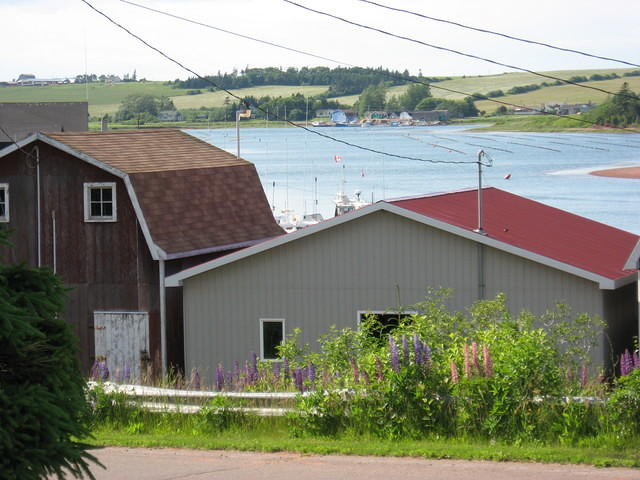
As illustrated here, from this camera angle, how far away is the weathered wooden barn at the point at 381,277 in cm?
2003

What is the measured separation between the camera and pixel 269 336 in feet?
72.4

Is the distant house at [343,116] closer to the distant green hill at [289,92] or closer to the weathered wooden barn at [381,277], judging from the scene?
the distant green hill at [289,92]

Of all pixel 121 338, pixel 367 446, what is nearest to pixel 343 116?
pixel 121 338

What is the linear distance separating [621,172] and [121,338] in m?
89.5

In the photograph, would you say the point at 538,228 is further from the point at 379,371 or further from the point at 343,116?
the point at 343,116

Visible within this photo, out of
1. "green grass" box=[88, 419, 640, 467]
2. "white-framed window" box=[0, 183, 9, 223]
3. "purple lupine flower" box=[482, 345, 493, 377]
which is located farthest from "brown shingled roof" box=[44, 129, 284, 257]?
"purple lupine flower" box=[482, 345, 493, 377]

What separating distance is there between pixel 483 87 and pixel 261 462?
4407 inches

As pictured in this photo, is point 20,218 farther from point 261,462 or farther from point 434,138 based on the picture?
point 434,138

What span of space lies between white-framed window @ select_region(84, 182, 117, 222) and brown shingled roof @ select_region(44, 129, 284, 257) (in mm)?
527

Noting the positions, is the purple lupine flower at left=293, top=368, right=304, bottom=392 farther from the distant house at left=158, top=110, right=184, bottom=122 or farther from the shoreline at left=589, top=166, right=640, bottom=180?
the distant house at left=158, top=110, right=184, bottom=122

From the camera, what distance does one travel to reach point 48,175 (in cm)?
2505

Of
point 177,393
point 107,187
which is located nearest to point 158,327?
point 107,187

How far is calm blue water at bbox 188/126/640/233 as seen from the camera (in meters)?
86.4

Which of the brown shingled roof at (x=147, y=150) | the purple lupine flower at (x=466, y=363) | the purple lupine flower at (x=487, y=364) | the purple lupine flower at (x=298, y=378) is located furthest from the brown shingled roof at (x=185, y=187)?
the purple lupine flower at (x=487, y=364)
